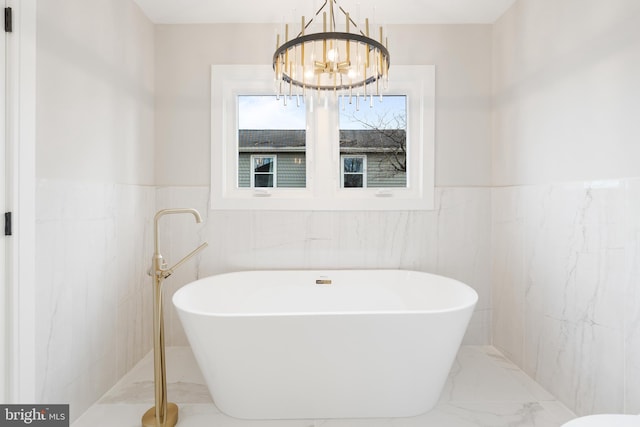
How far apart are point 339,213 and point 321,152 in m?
0.46

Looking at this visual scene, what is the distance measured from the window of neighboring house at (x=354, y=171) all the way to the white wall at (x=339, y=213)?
25cm

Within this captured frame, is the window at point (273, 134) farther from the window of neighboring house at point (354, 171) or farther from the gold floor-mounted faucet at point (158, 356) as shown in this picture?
the gold floor-mounted faucet at point (158, 356)

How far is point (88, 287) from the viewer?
184 centimetres

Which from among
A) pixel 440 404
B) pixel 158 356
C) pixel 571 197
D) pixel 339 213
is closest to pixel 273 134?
pixel 339 213

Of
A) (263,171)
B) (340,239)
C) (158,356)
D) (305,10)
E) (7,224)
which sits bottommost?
(158,356)

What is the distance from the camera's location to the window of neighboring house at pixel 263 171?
106 inches

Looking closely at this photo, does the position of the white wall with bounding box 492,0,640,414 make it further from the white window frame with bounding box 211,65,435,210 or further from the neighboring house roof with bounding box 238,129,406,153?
the neighboring house roof with bounding box 238,129,406,153

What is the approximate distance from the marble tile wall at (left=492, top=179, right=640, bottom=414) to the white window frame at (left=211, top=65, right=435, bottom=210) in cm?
63

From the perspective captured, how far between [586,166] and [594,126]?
0.61ft

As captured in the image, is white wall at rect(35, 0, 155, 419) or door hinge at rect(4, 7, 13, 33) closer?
door hinge at rect(4, 7, 13, 33)

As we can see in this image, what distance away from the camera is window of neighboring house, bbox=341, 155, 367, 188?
2.70 m

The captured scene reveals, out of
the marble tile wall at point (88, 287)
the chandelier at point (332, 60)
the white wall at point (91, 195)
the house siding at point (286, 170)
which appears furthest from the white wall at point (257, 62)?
the chandelier at point (332, 60)

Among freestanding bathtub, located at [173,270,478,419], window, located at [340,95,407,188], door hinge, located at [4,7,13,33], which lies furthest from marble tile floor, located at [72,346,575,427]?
door hinge, located at [4,7,13,33]

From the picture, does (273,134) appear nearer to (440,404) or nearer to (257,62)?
(257,62)
